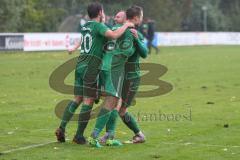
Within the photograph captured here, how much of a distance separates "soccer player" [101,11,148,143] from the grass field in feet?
1.14

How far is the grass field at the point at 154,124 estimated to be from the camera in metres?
9.88

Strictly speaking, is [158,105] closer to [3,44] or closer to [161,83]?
[161,83]

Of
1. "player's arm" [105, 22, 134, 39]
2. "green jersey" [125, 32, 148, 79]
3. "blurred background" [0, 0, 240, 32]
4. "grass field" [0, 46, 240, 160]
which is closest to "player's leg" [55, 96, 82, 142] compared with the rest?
"grass field" [0, 46, 240, 160]

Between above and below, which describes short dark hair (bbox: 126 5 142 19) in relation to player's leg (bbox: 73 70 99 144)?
above

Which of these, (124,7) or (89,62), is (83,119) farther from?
(124,7)

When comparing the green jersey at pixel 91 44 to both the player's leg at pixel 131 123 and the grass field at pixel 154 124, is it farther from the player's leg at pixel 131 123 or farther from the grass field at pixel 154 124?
the grass field at pixel 154 124

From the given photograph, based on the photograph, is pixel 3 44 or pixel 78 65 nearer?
pixel 78 65

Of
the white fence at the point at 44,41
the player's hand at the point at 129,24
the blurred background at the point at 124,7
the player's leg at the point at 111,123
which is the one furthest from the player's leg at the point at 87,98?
the blurred background at the point at 124,7

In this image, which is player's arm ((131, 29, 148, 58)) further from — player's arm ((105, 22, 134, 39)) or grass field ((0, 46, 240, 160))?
grass field ((0, 46, 240, 160))

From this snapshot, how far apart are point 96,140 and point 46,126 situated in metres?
2.49

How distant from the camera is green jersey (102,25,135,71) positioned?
10445 millimetres

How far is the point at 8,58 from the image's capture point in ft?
120

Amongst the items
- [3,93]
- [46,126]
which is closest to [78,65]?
[46,126]

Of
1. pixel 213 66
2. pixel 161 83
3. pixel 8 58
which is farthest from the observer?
pixel 8 58
